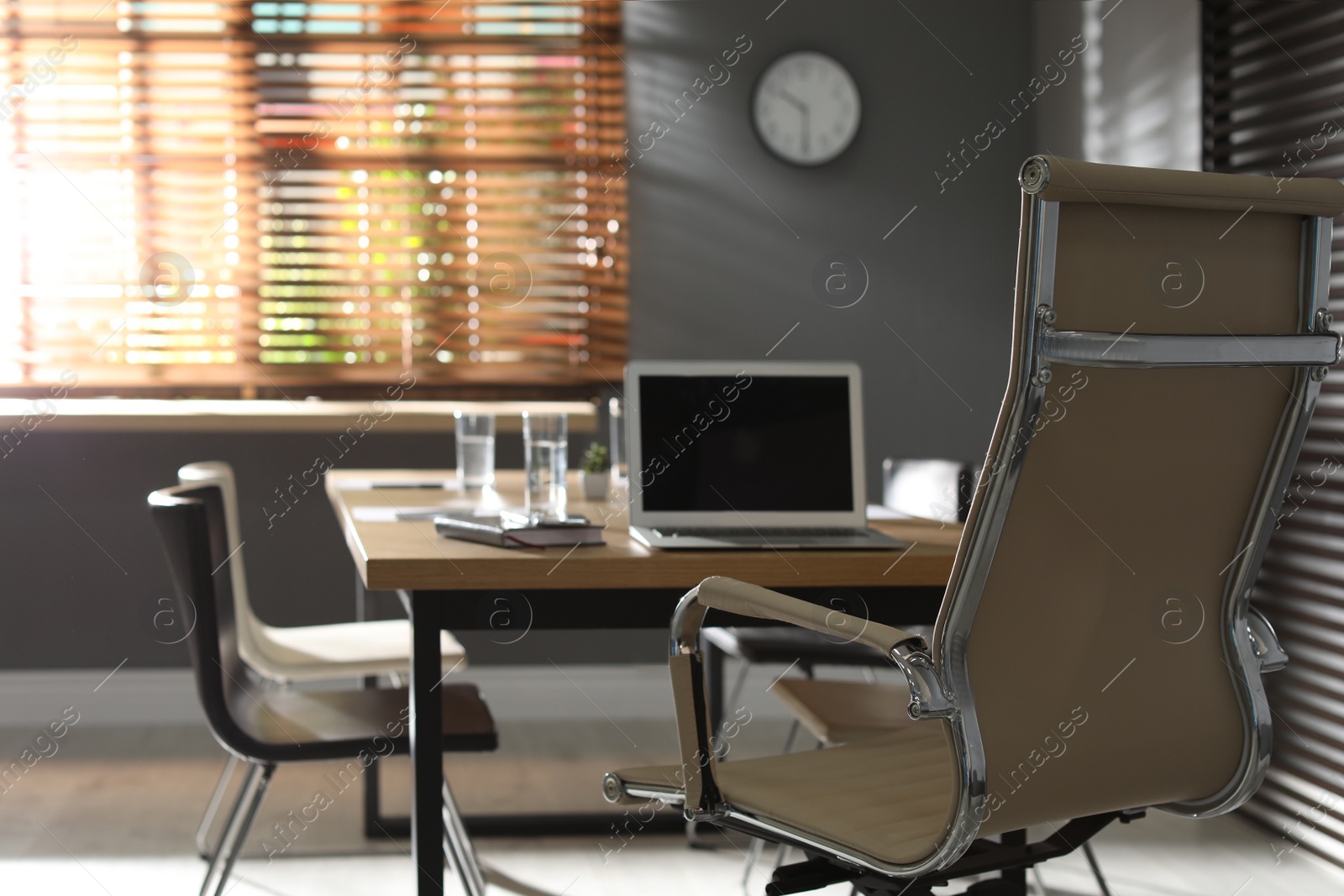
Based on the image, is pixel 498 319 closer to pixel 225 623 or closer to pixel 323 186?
pixel 323 186

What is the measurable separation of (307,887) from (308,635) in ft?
1.51

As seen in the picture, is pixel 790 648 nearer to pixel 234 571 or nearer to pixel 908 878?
pixel 234 571

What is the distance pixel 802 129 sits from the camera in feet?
11.9

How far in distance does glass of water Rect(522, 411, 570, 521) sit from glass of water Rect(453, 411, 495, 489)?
31cm

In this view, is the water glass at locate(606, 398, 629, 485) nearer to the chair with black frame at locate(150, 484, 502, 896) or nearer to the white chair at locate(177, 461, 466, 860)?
the white chair at locate(177, 461, 466, 860)

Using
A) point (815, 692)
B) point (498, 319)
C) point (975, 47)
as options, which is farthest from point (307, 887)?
point (975, 47)

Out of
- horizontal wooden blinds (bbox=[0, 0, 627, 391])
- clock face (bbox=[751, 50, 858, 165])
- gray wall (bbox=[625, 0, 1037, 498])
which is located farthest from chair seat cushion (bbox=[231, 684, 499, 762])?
clock face (bbox=[751, 50, 858, 165])

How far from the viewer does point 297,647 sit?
7.20 feet

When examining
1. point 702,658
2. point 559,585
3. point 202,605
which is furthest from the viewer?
point 202,605

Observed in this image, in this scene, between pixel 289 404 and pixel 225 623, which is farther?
pixel 289 404

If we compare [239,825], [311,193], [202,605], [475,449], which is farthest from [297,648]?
[311,193]

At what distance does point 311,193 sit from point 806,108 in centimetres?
147

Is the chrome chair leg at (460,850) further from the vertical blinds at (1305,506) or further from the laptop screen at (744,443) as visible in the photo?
the vertical blinds at (1305,506)

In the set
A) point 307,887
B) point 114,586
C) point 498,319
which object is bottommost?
Result: point 307,887
